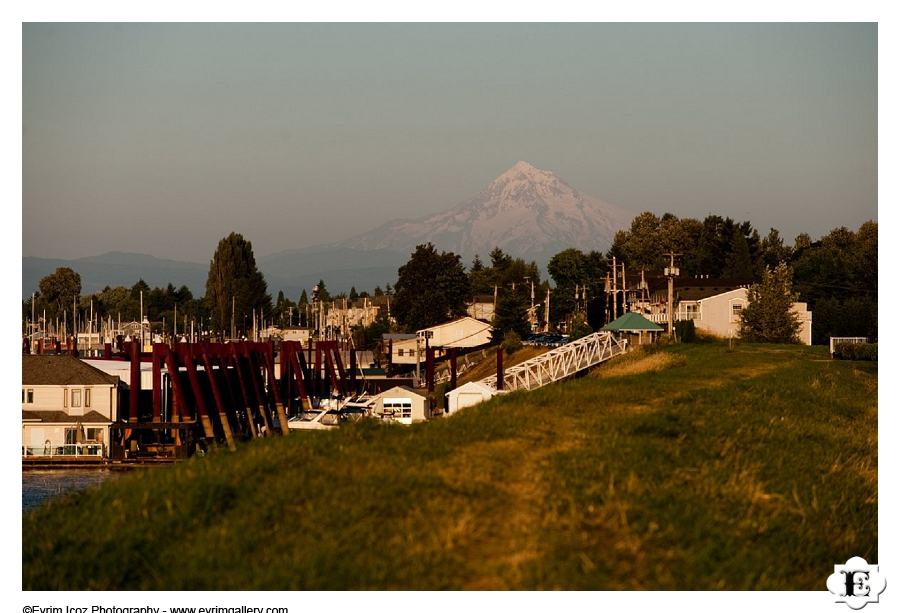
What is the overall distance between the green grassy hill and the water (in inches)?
1133

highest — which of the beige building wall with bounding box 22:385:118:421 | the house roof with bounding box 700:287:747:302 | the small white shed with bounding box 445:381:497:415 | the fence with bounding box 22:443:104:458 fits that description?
the house roof with bounding box 700:287:747:302

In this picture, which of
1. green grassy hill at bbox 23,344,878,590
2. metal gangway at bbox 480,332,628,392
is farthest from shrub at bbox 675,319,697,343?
green grassy hill at bbox 23,344,878,590

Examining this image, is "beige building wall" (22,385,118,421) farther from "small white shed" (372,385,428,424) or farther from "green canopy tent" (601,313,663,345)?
"green canopy tent" (601,313,663,345)

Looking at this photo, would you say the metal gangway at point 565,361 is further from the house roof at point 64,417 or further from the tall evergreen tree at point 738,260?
the tall evergreen tree at point 738,260

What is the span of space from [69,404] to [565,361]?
2569 centimetres

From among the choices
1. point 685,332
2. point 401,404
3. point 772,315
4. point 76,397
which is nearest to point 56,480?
point 76,397

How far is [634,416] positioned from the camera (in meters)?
23.6

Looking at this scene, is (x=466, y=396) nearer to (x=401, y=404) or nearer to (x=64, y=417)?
(x=401, y=404)

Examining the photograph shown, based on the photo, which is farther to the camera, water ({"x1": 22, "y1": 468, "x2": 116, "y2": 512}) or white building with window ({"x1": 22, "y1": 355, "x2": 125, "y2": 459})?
white building with window ({"x1": 22, "y1": 355, "x2": 125, "y2": 459})

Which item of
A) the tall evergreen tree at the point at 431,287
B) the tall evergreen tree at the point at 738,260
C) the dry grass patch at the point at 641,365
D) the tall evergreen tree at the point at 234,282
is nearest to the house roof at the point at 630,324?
the dry grass patch at the point at 641,365

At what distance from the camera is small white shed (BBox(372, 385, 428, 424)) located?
57.2 m

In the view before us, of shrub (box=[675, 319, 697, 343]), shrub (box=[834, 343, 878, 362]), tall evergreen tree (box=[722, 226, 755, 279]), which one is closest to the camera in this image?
shrub (box=[834, 343, 878, 362])

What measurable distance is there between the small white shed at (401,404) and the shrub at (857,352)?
2083 cm

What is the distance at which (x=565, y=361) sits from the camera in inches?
2221
